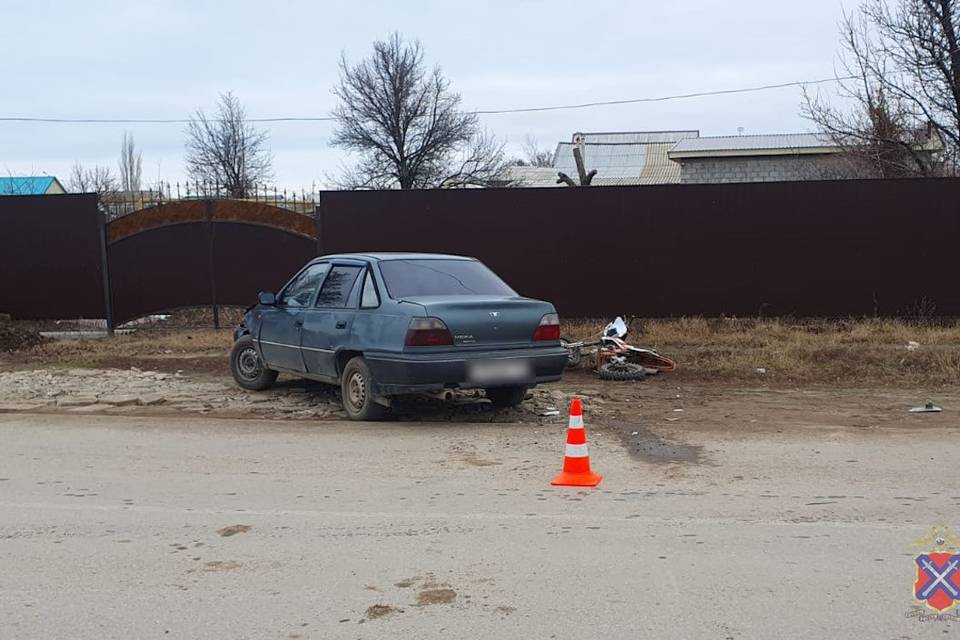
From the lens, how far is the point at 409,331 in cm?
805

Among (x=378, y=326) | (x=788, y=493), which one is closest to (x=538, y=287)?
(x=378, y=326)

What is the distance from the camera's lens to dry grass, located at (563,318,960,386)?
1130 centimetres

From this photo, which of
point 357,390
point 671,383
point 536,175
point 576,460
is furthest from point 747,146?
point 576,460

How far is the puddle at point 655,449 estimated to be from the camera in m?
7.34

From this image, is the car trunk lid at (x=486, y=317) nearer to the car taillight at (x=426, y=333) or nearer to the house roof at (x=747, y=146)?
the car taillight at (x=426, y=333)

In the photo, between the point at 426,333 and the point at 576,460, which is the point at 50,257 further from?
the point at 576,460

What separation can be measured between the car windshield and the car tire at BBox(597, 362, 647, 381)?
8.24 ft

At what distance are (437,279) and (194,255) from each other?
7.56 metres

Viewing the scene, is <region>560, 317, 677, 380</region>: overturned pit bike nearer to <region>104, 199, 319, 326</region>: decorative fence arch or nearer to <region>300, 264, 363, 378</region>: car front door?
<region>300, 264, 363, 378</region>: car front door

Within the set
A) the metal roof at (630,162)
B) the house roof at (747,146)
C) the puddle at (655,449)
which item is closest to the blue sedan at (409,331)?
the puddle at (655,449)

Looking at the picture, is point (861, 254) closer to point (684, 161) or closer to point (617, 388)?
point (617, 388)

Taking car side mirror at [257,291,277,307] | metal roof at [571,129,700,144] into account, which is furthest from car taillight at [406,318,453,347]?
metal roof at [571,129,700,144]

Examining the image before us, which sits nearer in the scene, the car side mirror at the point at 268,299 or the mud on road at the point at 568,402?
the mud on road at the point at 568,402

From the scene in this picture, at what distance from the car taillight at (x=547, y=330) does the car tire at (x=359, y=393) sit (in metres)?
1.59
